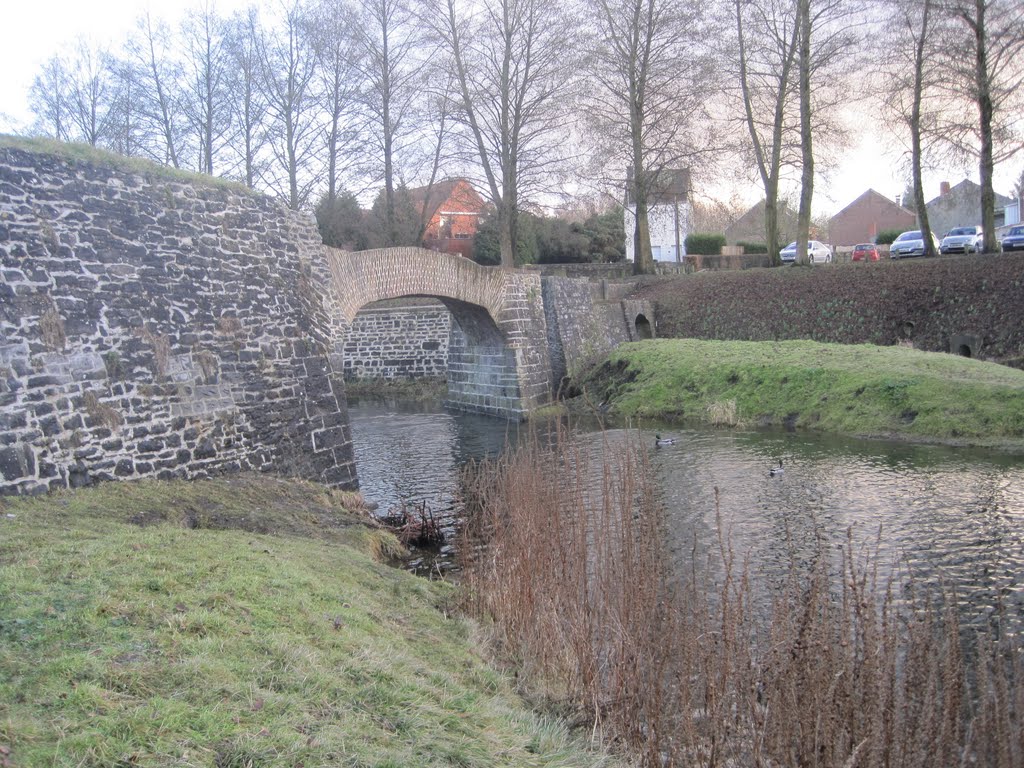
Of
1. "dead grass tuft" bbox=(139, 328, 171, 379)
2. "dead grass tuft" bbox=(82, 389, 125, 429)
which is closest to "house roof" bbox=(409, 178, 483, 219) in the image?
"dead grass tuft" bbox=(139, 328, 171, 379)

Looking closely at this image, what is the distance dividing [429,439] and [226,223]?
757 centimetres

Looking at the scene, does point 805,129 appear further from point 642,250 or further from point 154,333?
point 154,333

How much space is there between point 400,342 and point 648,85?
11.9m

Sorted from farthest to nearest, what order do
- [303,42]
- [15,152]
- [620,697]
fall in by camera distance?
[303,42]
[15,152]
[620,697]

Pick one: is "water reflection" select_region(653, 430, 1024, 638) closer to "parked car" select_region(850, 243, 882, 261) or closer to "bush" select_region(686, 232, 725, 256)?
"parked car" select_region(850, 243, 882, 261)

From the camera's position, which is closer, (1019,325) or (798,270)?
(1019,325)

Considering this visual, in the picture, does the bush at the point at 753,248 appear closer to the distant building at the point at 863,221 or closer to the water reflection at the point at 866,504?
the distant building at the point at 863,221

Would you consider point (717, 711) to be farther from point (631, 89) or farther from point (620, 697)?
point (631, 89)

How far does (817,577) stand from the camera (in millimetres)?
4281

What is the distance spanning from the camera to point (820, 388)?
16984 millimetres

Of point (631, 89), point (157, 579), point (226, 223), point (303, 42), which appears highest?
point (303, 42)

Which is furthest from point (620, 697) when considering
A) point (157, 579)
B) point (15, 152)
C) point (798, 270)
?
point (798, 270)

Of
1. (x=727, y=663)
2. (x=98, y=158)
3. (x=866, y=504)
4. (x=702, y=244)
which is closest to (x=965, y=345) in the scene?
(x=866, y=504)

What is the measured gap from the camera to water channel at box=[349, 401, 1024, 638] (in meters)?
8.07
